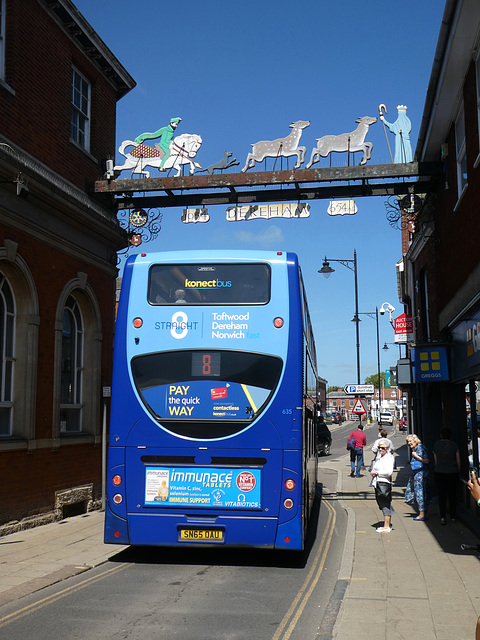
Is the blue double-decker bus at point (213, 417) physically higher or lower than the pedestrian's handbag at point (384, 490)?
higher

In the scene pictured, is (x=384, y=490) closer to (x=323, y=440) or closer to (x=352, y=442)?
(x=352, y=442)

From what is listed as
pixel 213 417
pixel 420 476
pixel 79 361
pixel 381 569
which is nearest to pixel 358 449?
pixel 420 476

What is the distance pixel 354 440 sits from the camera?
23.1m

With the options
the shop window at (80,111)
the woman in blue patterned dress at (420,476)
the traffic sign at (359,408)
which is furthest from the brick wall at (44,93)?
the traffic sign at (359,408)

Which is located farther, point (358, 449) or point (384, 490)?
point (358, 449)

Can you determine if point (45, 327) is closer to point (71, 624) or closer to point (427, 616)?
point (71, 624)

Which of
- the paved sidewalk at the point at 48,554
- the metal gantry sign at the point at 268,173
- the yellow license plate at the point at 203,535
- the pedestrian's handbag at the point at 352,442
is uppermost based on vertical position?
the metal gantry sign at the point at 268,173

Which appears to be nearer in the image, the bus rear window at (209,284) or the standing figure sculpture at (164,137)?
the bus rear window at (209,284)

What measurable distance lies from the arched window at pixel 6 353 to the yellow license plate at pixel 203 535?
199 inches

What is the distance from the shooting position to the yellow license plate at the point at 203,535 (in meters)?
8.34

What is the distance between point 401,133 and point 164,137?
18.0 feet

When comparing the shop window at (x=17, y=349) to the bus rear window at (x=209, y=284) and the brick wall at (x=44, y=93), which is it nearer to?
the brick wall at (x=44, y=93)

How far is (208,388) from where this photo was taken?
845cm

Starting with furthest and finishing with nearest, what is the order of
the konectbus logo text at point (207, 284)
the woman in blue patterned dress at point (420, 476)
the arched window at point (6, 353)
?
1. the woman in blue patterned dress at point (420, 476)
2. the arched window at point (6, 353)
3. the konectbus logo text at point (207, 284)
